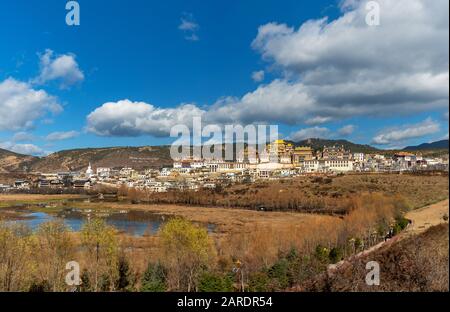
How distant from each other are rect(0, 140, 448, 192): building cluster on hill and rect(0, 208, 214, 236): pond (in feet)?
130

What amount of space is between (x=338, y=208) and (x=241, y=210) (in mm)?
18559

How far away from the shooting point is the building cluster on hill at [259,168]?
121 meters

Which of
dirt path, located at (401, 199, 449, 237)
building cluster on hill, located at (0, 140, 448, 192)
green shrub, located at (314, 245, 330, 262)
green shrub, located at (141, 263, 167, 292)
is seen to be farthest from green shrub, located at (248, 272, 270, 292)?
building cluster on hill, located at (0, 140, 448, 192)

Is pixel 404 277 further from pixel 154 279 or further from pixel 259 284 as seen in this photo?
pixel 154 279

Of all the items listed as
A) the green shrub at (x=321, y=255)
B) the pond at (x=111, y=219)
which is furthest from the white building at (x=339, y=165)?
the green shrub at (x=321, y=255)

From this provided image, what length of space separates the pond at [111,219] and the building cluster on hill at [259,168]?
39.5 metres

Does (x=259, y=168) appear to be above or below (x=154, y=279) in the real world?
above

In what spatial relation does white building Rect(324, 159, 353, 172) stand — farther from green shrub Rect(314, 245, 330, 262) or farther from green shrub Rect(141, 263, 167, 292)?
green shrub Rect(141, 263, 167, 292)

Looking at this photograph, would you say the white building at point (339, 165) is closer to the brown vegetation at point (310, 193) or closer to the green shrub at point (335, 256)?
the brown vegetation at point (310, 193)

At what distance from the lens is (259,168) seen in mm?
148750

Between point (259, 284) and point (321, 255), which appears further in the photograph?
point (321, 255)

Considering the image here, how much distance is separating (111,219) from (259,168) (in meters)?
88.6

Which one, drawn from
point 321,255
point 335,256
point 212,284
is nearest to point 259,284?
point 212,284
